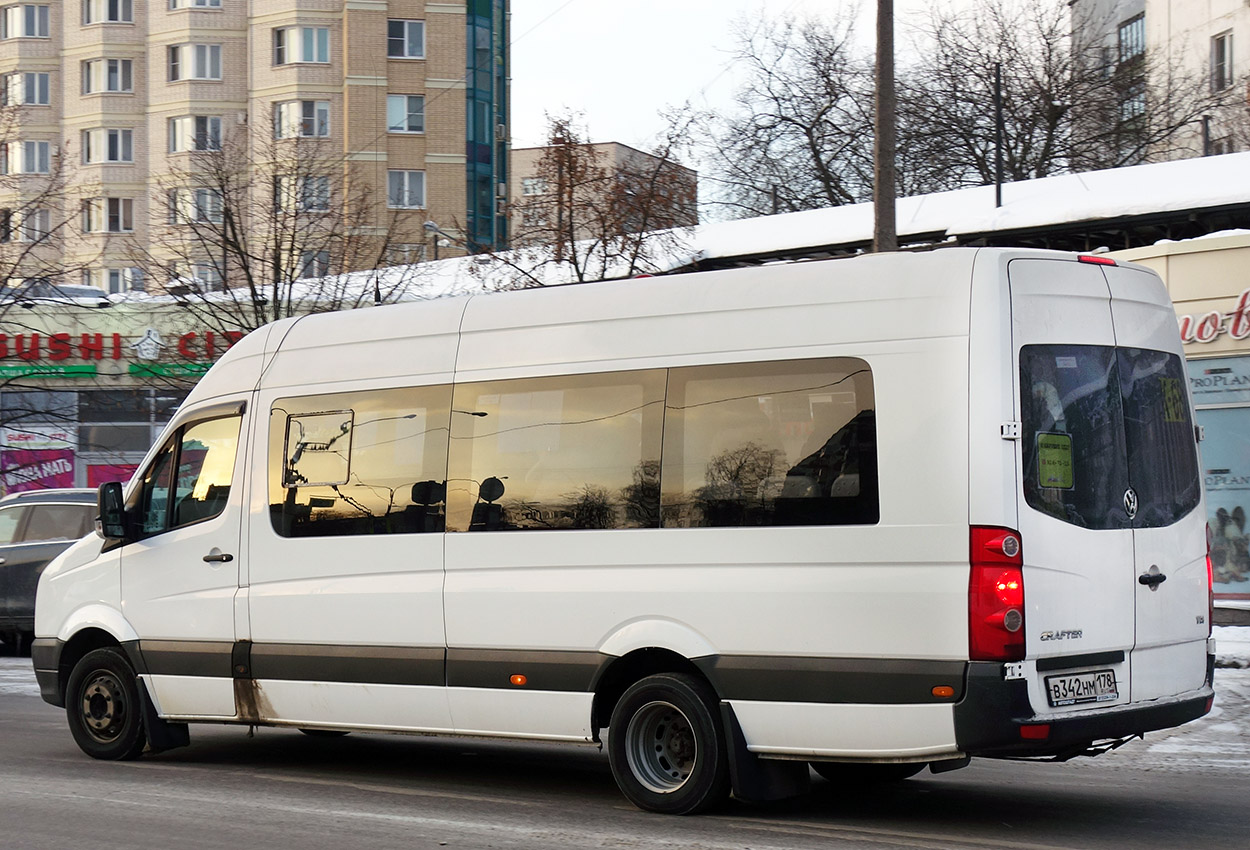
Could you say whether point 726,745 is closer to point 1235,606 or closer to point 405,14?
point 1235,606

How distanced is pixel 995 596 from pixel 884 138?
27.1 feet

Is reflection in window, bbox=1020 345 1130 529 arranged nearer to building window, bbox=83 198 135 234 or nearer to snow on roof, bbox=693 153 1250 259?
snow on roof, bbox=693 153 1250 259

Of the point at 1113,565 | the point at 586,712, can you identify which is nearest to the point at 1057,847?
the point at 1113,565

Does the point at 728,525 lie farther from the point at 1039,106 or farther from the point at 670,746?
the point at 1039,106

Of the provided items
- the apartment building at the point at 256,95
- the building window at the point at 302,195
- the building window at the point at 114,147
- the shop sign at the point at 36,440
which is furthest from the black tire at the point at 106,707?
the building window at the point at 114,147

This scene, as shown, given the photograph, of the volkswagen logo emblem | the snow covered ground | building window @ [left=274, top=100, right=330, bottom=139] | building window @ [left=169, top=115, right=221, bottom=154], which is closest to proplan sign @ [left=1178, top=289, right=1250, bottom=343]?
the snow covered ground

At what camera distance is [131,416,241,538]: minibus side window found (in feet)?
29.4

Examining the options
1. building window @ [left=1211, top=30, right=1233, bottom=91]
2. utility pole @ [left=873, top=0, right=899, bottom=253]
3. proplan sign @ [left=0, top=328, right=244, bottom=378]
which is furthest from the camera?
building window @ [left=1211, top=30, right=1233, bottom=91]

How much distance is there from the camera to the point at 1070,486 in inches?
254

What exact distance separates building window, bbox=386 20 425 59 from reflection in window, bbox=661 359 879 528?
49.4 m

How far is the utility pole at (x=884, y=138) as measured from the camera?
1344 cm

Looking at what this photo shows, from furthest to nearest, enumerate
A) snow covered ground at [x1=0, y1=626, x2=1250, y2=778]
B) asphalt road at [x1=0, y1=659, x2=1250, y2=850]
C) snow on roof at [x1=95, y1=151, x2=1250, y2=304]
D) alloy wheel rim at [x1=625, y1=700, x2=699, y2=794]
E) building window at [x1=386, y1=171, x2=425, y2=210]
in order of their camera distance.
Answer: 1. building window at [x1=386, y1=171, x2=425, y2=210]
2. snow on roof at [x1=95, y1=151, x2=1250, y2=304]
3. snow covered ground at [x1=0, y1=626, x2=1250, y2=778]
4. alloy wheel rim at [x1=625, y1=700, x2=699, y2=794]
5. asphalt road at [x1=0, y1=659, x2=1250, y2=850]

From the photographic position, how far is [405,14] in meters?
54.2

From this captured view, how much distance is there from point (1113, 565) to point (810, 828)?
169 cm
